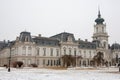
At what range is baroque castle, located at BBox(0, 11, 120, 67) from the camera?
7050cm

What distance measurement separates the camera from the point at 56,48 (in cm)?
7750

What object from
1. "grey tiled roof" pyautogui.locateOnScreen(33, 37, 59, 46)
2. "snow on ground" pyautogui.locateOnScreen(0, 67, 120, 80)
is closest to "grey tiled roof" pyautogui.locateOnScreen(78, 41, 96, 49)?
"grey tiled roof" pyautogui.locateOnScreen(33, 37, 59, 46)

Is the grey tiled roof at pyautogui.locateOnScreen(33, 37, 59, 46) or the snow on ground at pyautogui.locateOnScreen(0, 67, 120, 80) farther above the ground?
the grey tiled roof at pyautogui.locateOnScreen(33, 37, 59, 46)

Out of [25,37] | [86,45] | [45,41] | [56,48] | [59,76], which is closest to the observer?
[59,76]

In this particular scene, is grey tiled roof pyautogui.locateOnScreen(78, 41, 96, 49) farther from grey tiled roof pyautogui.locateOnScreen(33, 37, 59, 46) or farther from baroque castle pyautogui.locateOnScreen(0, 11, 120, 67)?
grey tiled roof pyautogui.locateOnScreen(33, 37, 59, 46)

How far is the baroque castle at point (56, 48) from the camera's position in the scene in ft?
231

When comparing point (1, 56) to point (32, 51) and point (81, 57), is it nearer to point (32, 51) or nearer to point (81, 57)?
point (32, 51)

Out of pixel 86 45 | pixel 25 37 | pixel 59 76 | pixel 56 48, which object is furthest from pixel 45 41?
pixel 59 76

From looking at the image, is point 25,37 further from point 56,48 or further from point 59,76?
point 59,76

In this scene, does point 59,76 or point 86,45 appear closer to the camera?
point 59,76

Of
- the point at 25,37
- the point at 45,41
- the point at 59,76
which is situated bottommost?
the point at 59,76

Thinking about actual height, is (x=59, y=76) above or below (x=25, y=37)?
below

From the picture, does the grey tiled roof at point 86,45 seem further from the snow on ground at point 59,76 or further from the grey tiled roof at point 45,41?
the snow on ground at point 59,76

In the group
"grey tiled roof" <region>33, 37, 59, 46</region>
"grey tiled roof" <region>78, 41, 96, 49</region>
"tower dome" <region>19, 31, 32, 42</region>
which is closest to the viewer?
"tower dome" <region>19, 31, 32, 42</region>
